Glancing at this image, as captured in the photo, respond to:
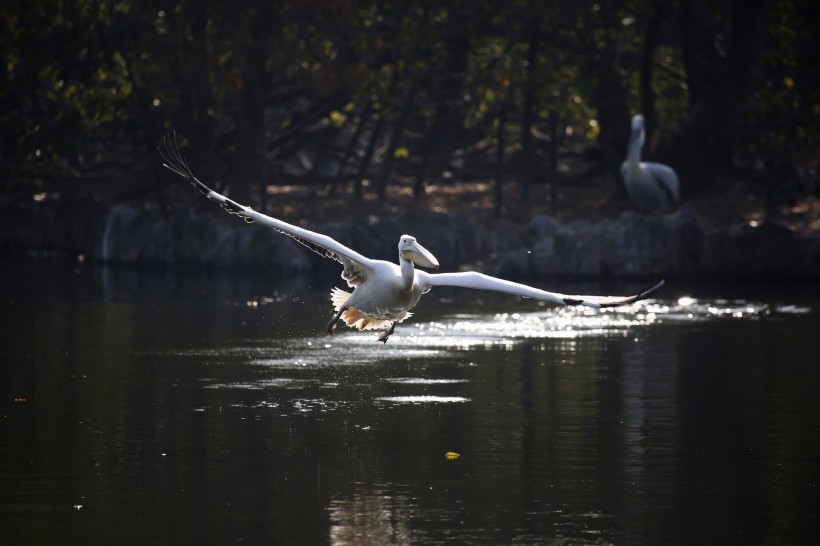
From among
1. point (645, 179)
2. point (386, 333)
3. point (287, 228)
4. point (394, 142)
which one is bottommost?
point (386, 333)

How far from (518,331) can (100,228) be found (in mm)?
15206

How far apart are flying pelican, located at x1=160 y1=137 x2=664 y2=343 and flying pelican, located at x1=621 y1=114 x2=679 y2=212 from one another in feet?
49.8

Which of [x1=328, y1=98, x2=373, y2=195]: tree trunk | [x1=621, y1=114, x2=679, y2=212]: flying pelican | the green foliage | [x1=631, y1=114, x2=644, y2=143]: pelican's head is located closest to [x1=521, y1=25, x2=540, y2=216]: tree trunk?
the green foliage

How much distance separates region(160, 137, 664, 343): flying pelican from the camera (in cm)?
1490

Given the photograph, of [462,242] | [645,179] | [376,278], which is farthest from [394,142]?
[376,278]

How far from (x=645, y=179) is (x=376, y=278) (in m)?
16.5

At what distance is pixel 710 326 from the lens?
2344 cm

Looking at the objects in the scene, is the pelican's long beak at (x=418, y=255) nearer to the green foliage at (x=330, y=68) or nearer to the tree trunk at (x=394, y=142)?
the green foliage at (x=330, y=68)

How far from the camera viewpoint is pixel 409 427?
15.1 metres

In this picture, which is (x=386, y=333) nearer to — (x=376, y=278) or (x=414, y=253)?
(x=376, y=278)

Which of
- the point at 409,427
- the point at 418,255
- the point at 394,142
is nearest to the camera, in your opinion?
the point at 409,427

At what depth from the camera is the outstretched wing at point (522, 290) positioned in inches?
524

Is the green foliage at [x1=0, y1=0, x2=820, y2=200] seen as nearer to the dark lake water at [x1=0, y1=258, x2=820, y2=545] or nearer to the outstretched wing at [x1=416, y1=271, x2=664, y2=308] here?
the dark lake water at [x1=0, y1=258, x2=820, y2=545]

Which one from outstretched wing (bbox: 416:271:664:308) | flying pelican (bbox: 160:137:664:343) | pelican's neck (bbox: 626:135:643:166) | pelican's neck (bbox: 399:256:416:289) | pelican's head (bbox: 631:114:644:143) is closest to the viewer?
outstretched wing (bbox: 416:271:664:308)
